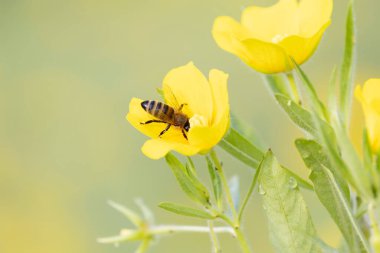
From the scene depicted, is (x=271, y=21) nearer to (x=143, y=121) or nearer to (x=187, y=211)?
(x=143, y=121)

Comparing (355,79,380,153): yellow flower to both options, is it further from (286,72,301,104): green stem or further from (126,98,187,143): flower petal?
(126,98,187,143): flower petal

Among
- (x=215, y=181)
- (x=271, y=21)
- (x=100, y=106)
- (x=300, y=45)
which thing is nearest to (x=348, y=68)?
(x=300, y=45)

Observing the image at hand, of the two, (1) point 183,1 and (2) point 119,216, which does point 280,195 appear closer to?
(2) point 119,216

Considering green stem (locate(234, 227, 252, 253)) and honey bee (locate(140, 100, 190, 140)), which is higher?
honey bee (locate(140, 100, 190, 140))

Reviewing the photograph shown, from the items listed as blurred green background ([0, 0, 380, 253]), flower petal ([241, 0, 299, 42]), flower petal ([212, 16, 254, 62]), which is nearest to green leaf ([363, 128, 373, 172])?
flower petal ([212, 16, 254, 62])

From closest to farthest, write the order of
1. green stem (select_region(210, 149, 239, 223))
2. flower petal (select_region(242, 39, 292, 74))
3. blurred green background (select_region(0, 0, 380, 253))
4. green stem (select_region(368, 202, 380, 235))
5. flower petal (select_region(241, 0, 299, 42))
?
green stem (select_region(368, 202, 380, 235)) → green stem (select_region(210, 149, 239, 223)) → flower petal (select_region(242, 39, 292, 74)) → flower petal (select_region(241, 0, 299, 42)) → blurred green background (select_region(0, 0, 380, 253))

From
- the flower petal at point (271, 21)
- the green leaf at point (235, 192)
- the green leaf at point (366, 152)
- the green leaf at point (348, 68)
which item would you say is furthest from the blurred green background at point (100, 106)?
the green leaf at point (366, 152)
